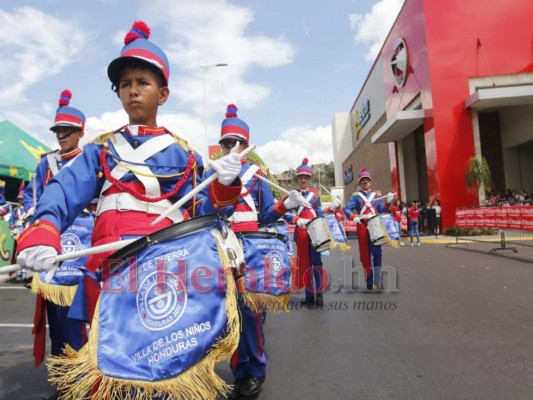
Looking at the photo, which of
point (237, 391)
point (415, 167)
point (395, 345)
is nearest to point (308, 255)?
point (395, 345)

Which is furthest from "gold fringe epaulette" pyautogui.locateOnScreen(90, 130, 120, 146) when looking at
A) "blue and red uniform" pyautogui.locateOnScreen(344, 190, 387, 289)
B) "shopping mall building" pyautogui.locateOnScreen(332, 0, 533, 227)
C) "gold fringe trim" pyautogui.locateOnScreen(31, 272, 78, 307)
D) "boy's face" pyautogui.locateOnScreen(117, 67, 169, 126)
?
"shopping mall building" pyautogui.locateOnScreen(332, 0, 533, 227)

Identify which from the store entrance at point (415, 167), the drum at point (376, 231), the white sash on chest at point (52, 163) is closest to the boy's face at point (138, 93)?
the white sash on chest at point (52, 163)

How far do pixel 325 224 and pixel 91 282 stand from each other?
4328 millimetres

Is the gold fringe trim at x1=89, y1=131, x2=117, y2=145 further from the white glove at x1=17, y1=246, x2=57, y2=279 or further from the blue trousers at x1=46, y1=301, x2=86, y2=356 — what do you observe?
the blue trousers at x1=46, y1=301, x2=86, y2=356

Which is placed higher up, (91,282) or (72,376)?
(91,282)

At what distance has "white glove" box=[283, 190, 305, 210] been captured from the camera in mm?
3447

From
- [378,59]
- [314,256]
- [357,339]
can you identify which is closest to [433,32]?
[378,59]

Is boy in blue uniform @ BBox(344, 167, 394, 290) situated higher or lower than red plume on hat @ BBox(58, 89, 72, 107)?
lower

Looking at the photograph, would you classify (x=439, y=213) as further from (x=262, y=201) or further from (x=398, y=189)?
(x=262, y=201)

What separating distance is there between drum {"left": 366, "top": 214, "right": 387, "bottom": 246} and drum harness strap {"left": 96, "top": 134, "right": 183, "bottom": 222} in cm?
541

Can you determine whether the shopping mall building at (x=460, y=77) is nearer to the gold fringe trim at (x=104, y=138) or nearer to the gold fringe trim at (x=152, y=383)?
the gold fringe trim at (x=104, y=138)

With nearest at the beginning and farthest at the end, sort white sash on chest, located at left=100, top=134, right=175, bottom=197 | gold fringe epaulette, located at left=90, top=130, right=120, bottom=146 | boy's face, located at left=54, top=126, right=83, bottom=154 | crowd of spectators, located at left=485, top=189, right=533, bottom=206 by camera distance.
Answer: white sash on chest, located at left=100, top=134, right=175, bottom=197 < gold fringe epaulette, located at left=90, top=130, right=120, bottom=146 < boy's face, located at left=54, top=126, right=83, bottom=154 < crowd of spectators, located at left=485, top=189, right=533, bottom=206

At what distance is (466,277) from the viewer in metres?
8.06

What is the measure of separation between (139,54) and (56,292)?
1918mm
